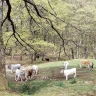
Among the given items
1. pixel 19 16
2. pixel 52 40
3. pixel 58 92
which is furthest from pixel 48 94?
pixel 52 40

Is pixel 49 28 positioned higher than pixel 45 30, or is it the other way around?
pixel 49 28

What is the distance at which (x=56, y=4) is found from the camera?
119ft

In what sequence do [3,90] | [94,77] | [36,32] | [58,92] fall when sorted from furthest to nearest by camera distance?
[36,32] < [94,77] < [58,92] < [3,90]

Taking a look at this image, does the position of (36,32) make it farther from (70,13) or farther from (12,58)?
(12,58)

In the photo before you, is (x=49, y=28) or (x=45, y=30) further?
(x=49, y=28)

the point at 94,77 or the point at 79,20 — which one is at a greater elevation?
the point at 79,20

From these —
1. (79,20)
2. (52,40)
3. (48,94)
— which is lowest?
(48,94)

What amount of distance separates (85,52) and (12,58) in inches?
520

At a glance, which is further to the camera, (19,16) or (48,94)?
(19,16)

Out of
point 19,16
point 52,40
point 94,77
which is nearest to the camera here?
point 94,77

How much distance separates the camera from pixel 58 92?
9992mm

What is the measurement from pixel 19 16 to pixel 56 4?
257 inches

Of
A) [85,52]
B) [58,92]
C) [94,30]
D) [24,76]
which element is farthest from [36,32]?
[58,92]

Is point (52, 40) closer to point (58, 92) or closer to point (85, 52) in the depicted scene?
point (85, 52)
